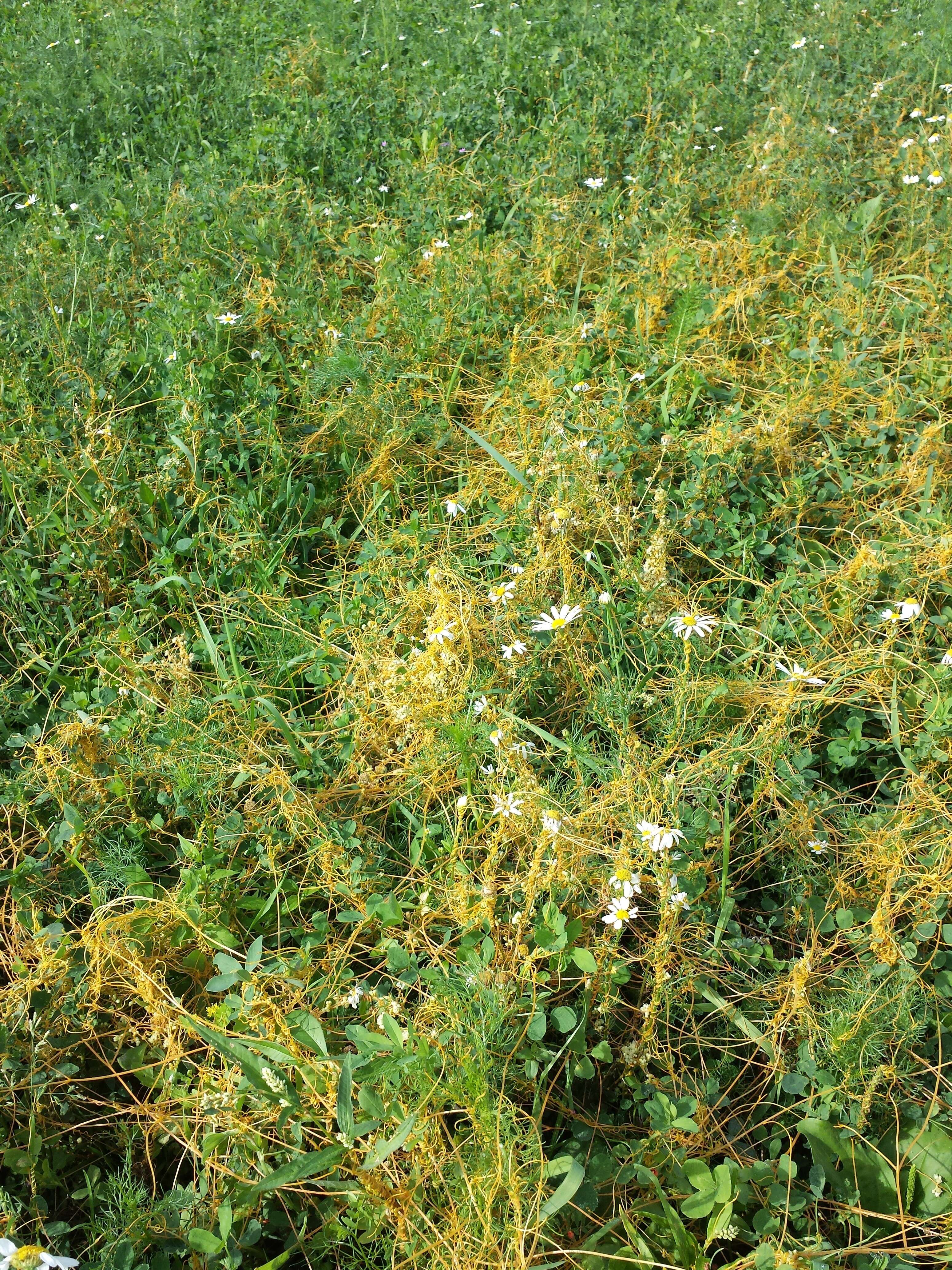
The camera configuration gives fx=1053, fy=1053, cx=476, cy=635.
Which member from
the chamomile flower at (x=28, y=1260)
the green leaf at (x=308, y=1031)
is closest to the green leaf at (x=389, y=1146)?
the green leaf at (x=308, y=1031)

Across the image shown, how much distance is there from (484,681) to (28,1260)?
141 cm

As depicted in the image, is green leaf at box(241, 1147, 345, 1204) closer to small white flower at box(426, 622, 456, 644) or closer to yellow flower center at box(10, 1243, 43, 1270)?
yellow flower center at box(10, 1243, 43, 1270)

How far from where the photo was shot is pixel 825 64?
486 centimetres

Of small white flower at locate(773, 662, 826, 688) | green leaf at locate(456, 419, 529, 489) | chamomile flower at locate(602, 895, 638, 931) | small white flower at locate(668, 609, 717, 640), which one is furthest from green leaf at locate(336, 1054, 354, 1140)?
green leaf at locate(456, 419, 529, 489)

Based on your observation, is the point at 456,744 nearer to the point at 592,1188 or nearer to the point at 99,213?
the point at 592,1188

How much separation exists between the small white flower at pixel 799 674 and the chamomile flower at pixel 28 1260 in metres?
1.78

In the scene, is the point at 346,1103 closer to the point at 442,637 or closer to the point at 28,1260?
the point at 28,1260

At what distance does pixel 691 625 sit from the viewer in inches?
97.0

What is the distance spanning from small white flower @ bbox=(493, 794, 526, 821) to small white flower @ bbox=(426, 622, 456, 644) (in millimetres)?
470

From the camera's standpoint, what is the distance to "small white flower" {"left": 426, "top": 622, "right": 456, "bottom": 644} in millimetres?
2508

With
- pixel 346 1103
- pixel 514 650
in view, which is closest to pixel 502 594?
pixel 514 650

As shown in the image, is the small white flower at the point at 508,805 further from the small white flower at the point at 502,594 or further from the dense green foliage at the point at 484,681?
the small white flower at the point at 502,594

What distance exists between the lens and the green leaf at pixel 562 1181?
1596mm

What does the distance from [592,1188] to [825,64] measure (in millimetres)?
4946
